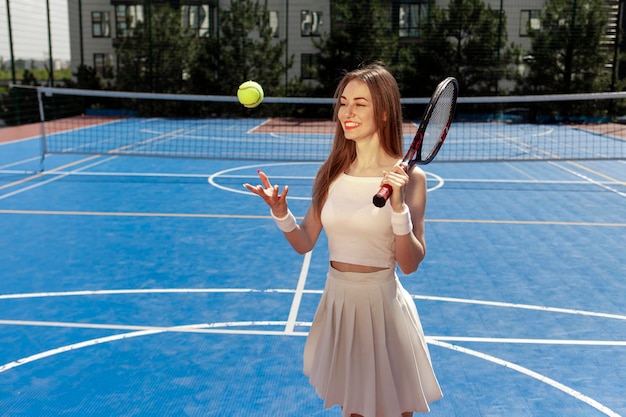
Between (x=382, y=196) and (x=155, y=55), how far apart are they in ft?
105

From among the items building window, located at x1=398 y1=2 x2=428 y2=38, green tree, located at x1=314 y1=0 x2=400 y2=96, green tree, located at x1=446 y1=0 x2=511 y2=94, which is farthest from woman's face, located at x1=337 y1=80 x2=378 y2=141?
building window, located at x1=398 y1=2 x2=428 y2=38

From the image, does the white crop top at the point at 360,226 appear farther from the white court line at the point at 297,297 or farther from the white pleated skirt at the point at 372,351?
the white court line at the point at 297,297

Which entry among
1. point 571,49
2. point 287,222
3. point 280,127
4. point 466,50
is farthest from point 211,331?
point 571,49

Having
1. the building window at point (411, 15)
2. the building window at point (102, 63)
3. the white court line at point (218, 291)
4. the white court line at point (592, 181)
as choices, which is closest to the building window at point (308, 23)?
the building window at point (411, 15)

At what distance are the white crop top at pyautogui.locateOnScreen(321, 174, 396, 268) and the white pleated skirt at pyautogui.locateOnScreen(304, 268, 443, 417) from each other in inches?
3.4

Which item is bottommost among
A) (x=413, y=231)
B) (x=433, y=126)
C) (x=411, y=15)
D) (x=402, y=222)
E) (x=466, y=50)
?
(x=413, y=231)

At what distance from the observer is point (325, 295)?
11.5ft

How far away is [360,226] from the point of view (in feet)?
10.9

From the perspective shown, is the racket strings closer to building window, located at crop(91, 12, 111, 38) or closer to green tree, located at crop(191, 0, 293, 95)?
green tree, located at crop(191, 0, 293, 95)

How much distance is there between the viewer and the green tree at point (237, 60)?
33.7m

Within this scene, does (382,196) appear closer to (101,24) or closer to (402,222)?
(402,222)

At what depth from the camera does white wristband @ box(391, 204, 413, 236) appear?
3024 mm

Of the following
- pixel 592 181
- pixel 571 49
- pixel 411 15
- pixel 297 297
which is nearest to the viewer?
pixel 297 297

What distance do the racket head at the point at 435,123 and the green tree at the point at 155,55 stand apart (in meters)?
30.2
